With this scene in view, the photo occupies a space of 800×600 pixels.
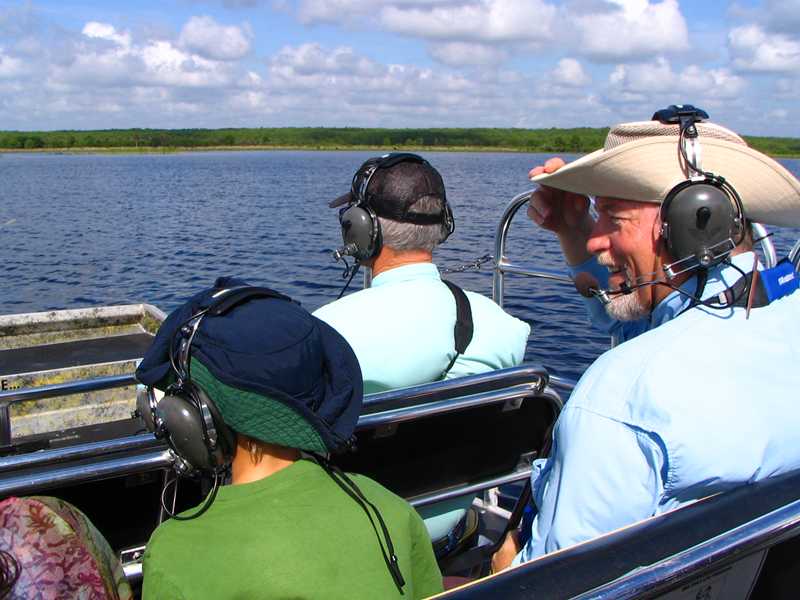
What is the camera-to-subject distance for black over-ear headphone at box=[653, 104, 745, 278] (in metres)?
1.76

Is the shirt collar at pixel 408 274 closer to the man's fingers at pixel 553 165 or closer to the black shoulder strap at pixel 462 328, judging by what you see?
the black shoulder strap at pixel 462 328

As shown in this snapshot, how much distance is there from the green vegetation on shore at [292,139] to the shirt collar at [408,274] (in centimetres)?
10721

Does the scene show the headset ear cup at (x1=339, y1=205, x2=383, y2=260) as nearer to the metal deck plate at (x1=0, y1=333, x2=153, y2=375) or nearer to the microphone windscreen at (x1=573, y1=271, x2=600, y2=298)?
the microphone windscreen at (x1=573, y1=271, x2=600, y2=298)

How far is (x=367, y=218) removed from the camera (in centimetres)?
278

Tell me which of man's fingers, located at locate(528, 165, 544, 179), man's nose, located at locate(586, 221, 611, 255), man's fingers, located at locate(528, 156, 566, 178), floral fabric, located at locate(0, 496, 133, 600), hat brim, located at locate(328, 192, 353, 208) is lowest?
floral fabric, located at locate(0, 496, 133, 600)

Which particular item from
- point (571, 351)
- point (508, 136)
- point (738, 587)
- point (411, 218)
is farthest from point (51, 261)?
point (508, 136)

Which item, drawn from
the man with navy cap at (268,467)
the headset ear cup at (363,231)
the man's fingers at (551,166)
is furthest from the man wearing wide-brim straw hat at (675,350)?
the headset ear cup at (363,231)

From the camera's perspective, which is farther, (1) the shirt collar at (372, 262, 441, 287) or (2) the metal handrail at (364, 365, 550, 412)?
(1) the shirt collar at (372, 262, 441, 287)

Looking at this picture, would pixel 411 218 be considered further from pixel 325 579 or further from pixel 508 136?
pixel 508 136

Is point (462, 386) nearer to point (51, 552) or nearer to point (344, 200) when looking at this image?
point (344, 200)

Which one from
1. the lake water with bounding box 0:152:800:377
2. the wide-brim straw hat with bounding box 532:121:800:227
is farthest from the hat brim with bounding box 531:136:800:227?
the lake water with bounding box 0:152:800:377

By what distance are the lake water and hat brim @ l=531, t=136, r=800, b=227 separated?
28.3 ft

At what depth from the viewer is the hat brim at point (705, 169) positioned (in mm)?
1885

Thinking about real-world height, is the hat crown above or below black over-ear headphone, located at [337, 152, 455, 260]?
above
